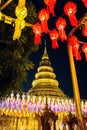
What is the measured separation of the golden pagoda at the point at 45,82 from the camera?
1458 inches

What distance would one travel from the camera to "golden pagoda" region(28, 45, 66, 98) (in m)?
37.0

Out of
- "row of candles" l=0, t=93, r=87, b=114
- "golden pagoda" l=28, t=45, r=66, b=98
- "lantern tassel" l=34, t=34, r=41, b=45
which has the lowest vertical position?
"lantern tassel" l=34, t=34, r=41, b=45

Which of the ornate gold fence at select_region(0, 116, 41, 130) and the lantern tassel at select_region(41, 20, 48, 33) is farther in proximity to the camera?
the ornate gold fence at select_region(0, 116, 41, 130)

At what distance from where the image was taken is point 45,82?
3894cm

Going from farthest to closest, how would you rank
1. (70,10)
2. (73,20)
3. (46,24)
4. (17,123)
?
1. (17,123)
2. (70,10)
3. (46,24)
4. (73,20)

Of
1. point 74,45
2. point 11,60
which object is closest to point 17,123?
point 74,45

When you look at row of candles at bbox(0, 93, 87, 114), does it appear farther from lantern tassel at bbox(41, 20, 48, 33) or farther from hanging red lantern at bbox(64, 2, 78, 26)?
hanging red lantern at bbox(64, 2, 78, 26)

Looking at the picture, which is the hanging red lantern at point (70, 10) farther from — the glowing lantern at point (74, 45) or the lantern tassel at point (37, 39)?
the lantern tassel at point (37, 39)

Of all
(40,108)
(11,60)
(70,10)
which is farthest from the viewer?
(40,108)

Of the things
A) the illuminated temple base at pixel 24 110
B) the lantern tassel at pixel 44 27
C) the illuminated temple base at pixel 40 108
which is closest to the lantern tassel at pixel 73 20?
the lantern tassel at pixel 44 27

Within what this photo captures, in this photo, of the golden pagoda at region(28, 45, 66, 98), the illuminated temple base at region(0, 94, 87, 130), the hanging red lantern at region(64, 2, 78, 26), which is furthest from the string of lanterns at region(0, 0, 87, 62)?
the golden pagoda at region(28, 45, 66, 98)

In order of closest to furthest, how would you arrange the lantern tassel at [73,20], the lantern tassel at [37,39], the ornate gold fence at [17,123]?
1. the lantern tassel at [73,20]
2. the lantern tassel at [37,39]
3. the ornate gold fence at [17,123]

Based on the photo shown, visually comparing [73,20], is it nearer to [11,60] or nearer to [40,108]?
[11,60]

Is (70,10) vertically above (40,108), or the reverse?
(70,10)
